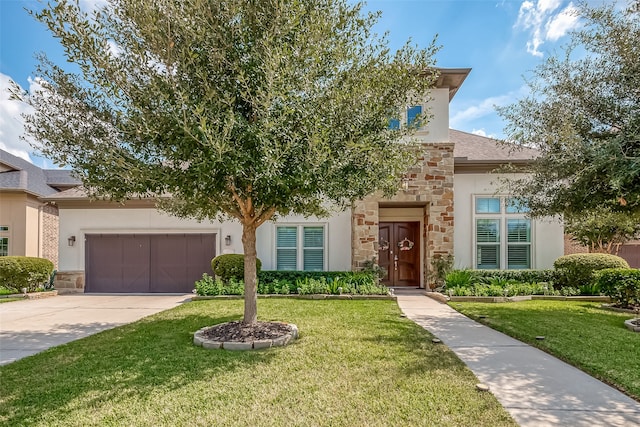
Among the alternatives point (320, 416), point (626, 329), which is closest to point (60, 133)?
point (320, 416)

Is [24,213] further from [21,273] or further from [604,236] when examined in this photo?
[604,236]

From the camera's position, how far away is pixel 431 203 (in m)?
11.5

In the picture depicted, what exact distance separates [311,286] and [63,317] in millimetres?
5751

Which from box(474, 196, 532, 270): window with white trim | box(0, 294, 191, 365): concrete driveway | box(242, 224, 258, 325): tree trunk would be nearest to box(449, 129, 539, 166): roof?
box(474, 196, 532, 270): window with white trim

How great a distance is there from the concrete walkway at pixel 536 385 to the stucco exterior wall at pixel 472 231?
5.85m

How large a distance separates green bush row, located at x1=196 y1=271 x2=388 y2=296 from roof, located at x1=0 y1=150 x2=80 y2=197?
29.9ft

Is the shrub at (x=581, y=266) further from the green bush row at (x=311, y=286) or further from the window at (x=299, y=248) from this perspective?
the window at (x=299, y=248)

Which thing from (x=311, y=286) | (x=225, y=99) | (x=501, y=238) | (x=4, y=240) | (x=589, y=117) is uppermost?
(x=589, y=117)

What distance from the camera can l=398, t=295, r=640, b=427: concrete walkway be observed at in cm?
335

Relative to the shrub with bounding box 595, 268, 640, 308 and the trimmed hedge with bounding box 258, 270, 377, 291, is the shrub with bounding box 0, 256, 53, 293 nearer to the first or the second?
the trimmed hedge with bounding box 258, 270, 377, 291

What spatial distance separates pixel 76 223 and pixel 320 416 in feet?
41.7

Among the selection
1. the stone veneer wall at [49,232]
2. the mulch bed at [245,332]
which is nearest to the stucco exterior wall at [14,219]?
the stone veneer wall at [49,232]

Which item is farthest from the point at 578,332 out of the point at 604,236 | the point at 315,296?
the point at 604,236

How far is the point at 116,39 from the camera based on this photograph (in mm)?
5531
